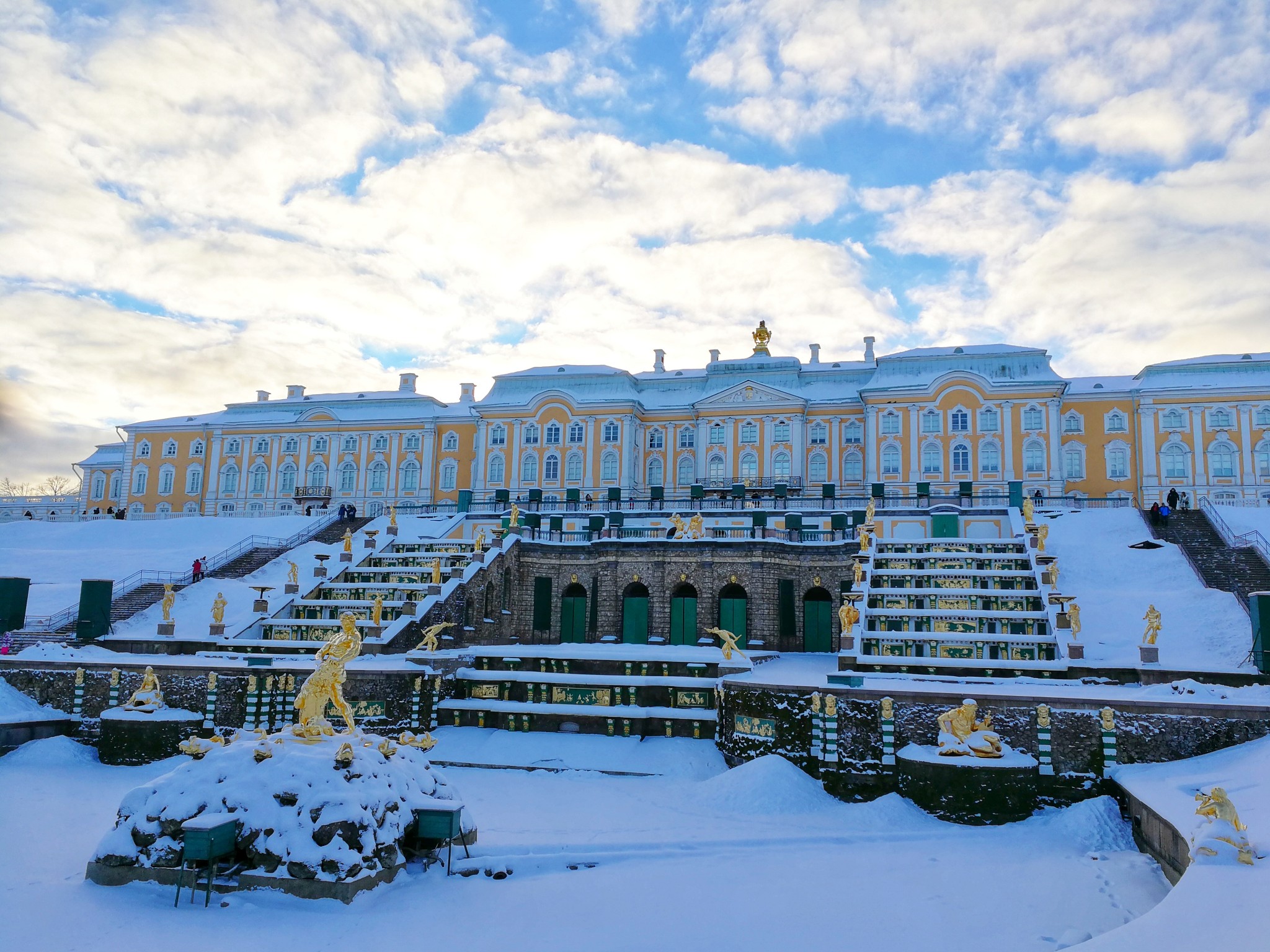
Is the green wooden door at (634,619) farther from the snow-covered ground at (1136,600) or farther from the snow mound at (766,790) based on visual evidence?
the snow mound at (766,790)

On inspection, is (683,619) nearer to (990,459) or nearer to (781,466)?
(781,466)

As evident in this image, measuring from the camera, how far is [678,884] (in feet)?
46.9

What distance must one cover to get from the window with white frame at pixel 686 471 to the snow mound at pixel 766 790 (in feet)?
130

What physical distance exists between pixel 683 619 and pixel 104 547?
29391mm

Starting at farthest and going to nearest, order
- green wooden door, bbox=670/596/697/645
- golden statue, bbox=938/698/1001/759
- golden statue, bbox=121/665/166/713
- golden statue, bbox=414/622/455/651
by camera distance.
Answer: green wooden door, bbox=670/596/697/645
golden statue, bbox=414/622/455/651
golden statue, bbox=121/665/166/713
golden statue, bbox=938/698/1001/759

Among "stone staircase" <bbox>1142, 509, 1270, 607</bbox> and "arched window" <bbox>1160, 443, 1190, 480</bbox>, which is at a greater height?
"arched window" <bbox>1160, 443, 1190, 480</bbox>

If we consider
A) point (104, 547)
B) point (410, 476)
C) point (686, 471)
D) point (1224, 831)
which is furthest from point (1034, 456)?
point (104, 547)

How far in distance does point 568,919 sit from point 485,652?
14690 mm

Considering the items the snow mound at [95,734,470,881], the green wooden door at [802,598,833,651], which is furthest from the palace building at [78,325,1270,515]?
the snow mound at [95,734,470,881]

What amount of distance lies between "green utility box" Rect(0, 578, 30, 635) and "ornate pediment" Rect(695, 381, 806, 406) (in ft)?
125

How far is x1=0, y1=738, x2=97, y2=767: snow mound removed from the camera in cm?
2226

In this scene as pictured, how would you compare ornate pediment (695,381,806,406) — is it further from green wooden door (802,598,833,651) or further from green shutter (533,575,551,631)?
green shutter (533,575,551,631)

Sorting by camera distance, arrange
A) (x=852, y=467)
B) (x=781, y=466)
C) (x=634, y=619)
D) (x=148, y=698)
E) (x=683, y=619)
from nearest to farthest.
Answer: (x=148, y=698), (x=683, y=619), (x=634, y=619), (x=852, y=467), (x=781, y=466)

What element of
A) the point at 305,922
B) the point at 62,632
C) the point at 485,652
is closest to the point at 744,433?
the point at 485,652
